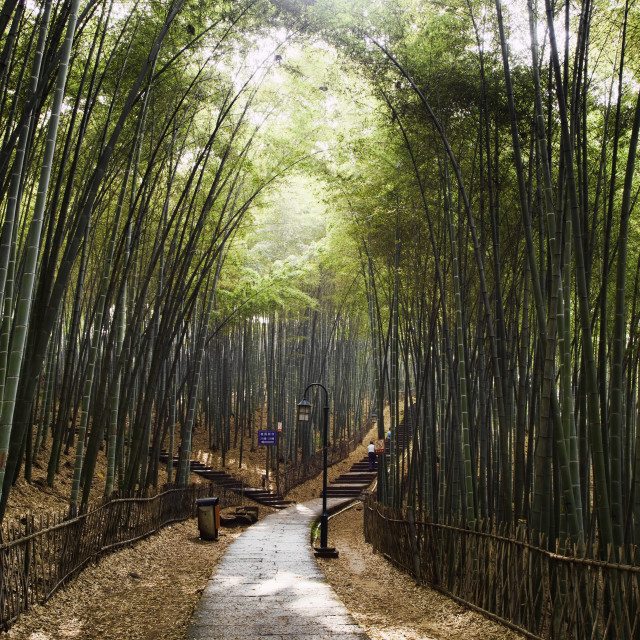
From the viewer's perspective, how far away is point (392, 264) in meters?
8.29

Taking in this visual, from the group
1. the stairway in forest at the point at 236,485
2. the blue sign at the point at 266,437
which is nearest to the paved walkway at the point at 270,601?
the blue sign at the point at 266,437

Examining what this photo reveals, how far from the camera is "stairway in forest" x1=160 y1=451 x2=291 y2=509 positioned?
12.1 m

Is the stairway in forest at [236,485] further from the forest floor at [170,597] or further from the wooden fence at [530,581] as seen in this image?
the wooden fence at [530,581]

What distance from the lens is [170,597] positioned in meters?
4.18

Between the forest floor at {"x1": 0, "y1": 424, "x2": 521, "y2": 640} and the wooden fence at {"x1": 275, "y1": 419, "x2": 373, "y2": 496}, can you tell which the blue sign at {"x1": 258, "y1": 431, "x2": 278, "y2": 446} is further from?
the forest floor at {"x1": 0, "y1": 424, "x2": 521, "y2": 640}

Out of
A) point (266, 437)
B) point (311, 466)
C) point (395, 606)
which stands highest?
point (266, 437)

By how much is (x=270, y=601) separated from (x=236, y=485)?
8970mm

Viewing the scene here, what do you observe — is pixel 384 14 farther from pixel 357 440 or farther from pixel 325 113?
pixel 357 440

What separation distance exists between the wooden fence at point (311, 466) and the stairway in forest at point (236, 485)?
363 millimetres

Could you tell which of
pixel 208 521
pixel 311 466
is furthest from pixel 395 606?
pixel 311 466

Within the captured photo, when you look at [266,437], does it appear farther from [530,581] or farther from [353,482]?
[530,581]

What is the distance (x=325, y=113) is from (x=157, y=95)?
265cm

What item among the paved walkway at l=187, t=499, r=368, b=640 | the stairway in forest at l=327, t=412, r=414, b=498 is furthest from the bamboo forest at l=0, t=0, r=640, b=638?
the stairway in forest at l=327, t=412, r=414, b=498

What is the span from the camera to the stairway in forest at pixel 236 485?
12.1 meters
